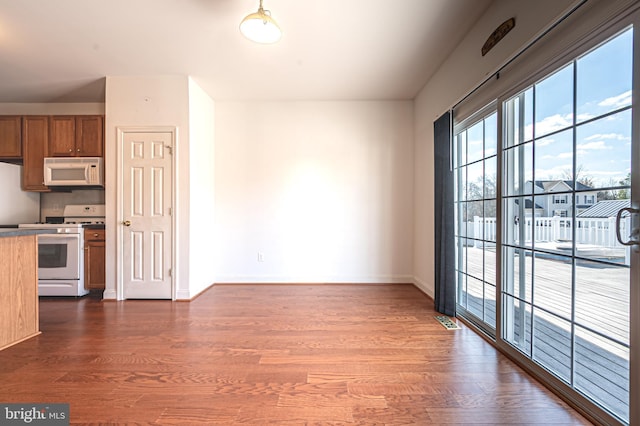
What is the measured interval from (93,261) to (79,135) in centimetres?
179

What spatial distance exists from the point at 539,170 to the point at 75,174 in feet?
17.1

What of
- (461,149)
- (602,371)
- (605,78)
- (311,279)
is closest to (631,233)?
(605,78)

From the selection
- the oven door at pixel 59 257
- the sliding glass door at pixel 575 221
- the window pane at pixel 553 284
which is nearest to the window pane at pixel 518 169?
the sliding glass door at pixel 575 221

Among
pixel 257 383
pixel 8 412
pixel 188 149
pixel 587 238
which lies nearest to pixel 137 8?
pixel 188 149

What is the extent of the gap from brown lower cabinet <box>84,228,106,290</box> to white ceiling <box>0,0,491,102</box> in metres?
2.05

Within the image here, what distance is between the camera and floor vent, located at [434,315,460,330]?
2.64 metres

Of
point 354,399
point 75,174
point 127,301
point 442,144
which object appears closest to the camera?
point 354,399

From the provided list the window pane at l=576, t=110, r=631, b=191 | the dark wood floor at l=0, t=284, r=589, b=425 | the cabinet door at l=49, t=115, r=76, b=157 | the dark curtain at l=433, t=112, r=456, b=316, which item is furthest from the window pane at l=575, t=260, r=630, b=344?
the cabinet door at l=49, t=115, r=76, b=157

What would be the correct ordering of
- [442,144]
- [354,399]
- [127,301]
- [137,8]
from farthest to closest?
[127,301] < [442,144] < [137,8] < [354,399]

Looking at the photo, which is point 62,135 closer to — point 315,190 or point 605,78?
point 315,190

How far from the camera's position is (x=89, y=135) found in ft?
12.6

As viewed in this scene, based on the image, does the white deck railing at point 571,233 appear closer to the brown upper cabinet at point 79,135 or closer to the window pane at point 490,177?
the window pane at point 490,177

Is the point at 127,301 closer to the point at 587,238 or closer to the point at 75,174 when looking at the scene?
the point at 75,174

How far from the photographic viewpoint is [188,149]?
3.52m
